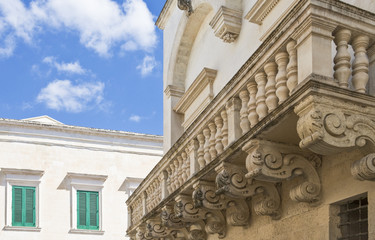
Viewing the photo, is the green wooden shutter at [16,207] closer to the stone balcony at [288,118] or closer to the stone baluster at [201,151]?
the stone balcony at [288,118]

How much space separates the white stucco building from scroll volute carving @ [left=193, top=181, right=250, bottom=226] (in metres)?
14.7

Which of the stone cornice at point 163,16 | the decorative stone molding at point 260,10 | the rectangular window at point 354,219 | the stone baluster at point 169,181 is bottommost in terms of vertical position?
the rectangular window at point 354,219

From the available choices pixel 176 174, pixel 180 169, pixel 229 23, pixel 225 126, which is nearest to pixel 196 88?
pixel 229 23

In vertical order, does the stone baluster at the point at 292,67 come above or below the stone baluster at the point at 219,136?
above

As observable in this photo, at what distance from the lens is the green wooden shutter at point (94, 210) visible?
21.4m

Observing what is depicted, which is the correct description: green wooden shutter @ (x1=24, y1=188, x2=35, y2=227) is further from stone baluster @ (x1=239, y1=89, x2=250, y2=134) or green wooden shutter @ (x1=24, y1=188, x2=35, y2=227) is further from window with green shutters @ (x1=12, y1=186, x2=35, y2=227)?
stone baluster @ (x1=239, y1=89, x2=250, y2=134)

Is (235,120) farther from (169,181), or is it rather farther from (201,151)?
(169,181)

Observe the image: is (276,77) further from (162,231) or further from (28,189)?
(28,189)

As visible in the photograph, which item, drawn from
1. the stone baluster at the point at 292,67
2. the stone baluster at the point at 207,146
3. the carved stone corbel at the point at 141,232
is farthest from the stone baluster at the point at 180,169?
the stone baluster at the point at 292,67

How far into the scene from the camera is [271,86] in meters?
5.49

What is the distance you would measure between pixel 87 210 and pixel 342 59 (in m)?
17.5

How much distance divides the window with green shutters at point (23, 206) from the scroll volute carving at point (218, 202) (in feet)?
48.0

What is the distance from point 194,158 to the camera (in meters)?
7.45

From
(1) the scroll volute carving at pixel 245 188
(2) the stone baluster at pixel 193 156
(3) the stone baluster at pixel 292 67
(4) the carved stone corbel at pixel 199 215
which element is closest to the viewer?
(3) the stone baluster at pixel 292 67
